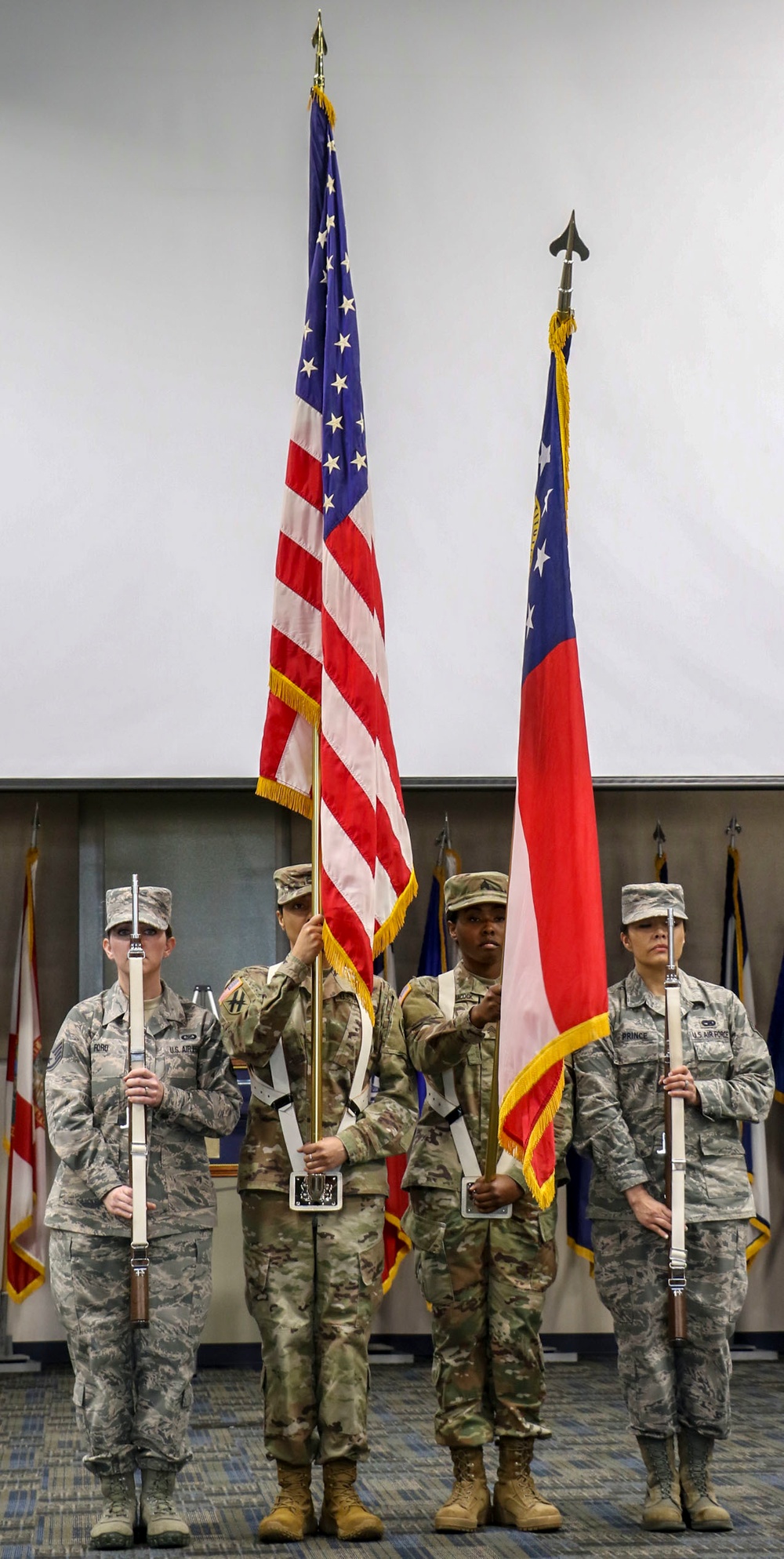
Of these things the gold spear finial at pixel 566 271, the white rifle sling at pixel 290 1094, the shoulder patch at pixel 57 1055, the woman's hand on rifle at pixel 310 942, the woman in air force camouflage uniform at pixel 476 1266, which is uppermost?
the gold spear finial at pixel 566 271

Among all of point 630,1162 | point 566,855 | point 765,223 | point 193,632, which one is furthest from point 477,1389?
point 765,223

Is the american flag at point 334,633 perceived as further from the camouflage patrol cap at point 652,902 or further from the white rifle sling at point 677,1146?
the white rifle sling at point 677,1146

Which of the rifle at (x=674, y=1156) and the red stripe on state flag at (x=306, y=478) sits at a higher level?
the red stripe on state flag at (x=306, y=478)

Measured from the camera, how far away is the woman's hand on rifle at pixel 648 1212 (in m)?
3.66

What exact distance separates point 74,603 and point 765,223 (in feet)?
9.29

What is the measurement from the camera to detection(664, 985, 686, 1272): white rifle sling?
3.57m

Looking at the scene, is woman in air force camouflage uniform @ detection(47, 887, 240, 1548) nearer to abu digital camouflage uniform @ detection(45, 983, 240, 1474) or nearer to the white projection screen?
abu digital camouflage uniform @ detection(45, 983, 240, 1474)

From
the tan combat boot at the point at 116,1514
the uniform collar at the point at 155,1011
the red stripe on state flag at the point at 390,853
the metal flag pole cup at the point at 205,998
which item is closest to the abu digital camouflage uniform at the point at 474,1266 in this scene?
the red stripe on state flag at the point at 390,853

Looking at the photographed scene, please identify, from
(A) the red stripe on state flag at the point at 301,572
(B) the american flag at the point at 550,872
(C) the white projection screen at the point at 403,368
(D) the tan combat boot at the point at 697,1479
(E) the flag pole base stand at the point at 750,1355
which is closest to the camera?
(B) the american flag at the point at 550,872

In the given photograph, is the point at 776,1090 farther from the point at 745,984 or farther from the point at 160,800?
the point at 160,800

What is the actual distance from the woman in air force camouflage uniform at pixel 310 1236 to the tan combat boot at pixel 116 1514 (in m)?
0.31

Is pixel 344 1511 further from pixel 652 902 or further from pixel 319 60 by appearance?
pixel 319 60

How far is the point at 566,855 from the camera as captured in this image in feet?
11.2

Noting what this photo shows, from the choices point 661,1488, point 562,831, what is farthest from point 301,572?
point 661,1488
